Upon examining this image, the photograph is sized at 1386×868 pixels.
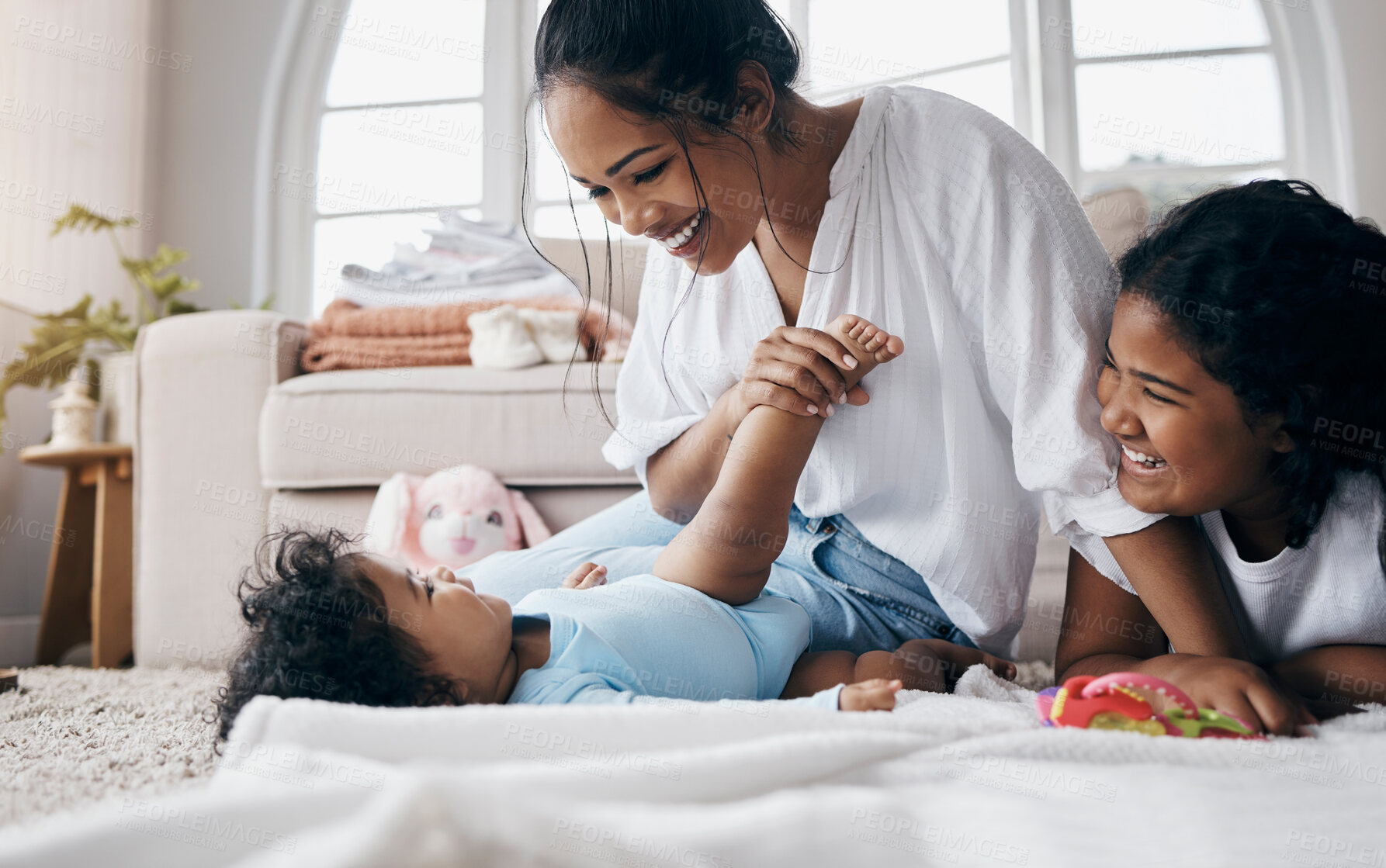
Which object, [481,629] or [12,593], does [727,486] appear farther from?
[12,593]

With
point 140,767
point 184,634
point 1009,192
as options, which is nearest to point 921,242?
point 1009,192

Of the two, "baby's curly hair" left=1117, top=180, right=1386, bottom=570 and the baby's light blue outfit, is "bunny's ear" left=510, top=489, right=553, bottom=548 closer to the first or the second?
the baby's light blue outfit

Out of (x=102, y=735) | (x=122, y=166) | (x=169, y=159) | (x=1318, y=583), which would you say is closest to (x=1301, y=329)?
(x=1318, y=583)

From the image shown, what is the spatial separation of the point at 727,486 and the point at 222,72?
2671mm

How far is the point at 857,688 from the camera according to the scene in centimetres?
63

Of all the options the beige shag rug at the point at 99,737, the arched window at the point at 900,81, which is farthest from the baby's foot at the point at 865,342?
the arched window at the point at 900,81

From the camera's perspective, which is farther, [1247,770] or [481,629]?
[481,629]

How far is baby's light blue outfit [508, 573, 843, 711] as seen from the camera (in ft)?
2.35

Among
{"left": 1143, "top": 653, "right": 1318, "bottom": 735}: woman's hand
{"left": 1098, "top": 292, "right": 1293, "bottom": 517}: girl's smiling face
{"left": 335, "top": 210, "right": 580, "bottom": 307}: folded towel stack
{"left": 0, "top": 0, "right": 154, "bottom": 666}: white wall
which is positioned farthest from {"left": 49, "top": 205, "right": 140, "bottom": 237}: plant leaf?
{"left": 1143, "top": 653, "right": 1318, "bottom": 735}: woman's hand

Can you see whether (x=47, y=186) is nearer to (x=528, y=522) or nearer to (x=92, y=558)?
(x=92, y=558)

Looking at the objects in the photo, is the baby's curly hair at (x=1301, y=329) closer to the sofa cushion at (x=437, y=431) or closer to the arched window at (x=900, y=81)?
the sofa cushion at (x=437, y=431)

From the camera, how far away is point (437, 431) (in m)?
1.41

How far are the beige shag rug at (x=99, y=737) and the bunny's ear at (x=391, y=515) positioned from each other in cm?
28

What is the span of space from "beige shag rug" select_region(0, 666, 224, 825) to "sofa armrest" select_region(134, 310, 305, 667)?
3.9 inches
